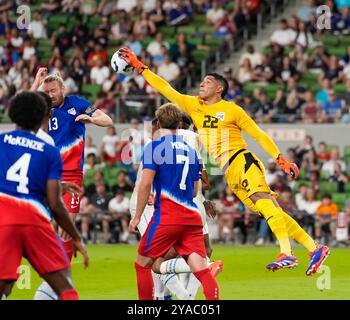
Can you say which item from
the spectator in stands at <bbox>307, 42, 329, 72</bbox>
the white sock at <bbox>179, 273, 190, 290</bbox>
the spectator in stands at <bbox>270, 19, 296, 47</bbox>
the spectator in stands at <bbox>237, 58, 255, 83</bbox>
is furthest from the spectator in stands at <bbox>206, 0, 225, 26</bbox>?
the white sock at <bbox>179, 273, 190, 290</bbox>

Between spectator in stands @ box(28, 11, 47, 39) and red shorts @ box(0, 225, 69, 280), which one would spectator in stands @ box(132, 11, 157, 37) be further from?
red shorts @ box(0, 225, 69, 280)

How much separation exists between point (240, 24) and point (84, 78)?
418cm

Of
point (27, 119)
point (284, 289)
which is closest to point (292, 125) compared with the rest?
point (284, 289)

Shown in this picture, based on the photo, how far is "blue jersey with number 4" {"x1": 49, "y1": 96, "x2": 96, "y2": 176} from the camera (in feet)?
42.0

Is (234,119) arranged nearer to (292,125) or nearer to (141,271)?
(141,271)

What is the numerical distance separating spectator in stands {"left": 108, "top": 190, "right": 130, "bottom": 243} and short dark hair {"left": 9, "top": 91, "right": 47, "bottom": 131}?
15284 millimetres

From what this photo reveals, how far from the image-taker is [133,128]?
25.5 metres

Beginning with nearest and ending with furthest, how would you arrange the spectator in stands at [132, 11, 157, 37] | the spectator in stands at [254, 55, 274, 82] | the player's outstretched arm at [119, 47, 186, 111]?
the player's outstretched arm at [119, 47, 186, 111] → the spectator in stands at [254, 55, 274, 82] → the spectator in stands at [132, 11, 157, 37]

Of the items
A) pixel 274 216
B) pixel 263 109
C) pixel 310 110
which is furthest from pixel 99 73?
pixel 274 216

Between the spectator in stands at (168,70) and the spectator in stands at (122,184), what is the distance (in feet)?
11.6

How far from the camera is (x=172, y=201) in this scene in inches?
425

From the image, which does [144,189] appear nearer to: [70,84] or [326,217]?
[326,217]

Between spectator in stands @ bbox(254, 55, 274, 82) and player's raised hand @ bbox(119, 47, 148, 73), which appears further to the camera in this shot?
spectator in stands @ bbox(254, 55, 274, 82)

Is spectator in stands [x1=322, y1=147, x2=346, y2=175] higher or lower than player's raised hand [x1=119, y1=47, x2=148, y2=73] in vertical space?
lower
